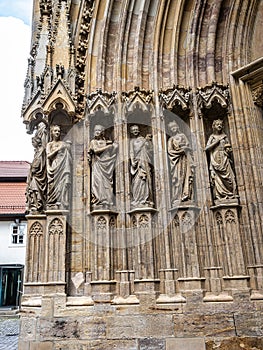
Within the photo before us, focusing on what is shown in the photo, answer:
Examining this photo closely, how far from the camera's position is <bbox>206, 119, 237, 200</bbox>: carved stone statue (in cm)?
533

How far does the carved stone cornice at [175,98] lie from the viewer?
579 centimetres

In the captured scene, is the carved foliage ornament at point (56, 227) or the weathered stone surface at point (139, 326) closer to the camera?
the weathered stone surface at point (139, 326)

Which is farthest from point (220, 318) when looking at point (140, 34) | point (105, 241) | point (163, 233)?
point (140, 34)

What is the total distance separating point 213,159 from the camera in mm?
5504

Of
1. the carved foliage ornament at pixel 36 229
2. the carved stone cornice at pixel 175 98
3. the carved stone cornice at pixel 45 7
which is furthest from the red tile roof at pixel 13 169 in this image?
the carved stone cornice at pixel 175 98

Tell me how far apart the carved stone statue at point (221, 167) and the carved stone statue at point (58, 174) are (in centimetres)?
218

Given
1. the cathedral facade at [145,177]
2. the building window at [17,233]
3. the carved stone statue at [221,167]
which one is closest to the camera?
the cathedral facade at [145,177]

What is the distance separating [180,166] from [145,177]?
0.56 meters

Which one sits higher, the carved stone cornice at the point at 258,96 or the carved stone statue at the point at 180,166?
the carved stone cornice at the point at 258,96

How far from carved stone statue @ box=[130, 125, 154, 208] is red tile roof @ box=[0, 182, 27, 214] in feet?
53.6

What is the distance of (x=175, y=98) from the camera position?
5777 millimetres

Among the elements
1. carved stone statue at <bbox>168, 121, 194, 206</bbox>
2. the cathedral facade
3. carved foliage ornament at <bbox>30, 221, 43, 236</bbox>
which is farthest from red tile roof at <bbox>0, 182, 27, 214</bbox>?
carved stone statue at <bbox>168, 121, 194, 206</bbox>

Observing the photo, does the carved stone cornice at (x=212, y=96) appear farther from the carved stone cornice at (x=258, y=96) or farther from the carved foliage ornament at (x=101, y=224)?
the carved foliage ornament at (x=101, y=224)

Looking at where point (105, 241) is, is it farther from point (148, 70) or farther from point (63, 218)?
point (148, 70)
